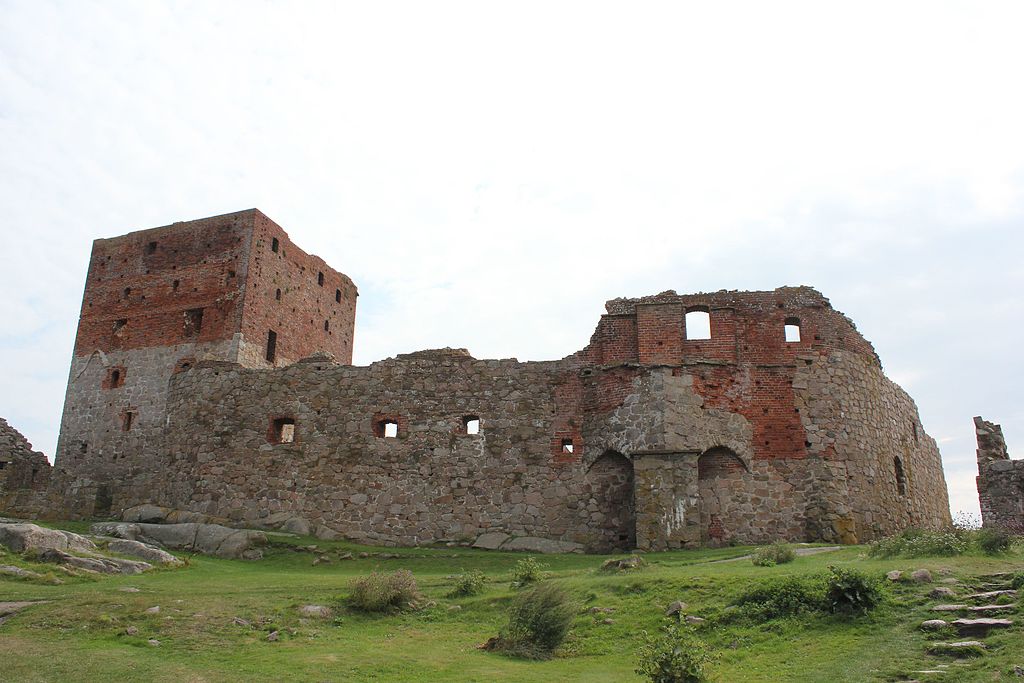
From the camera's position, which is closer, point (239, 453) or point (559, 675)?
point (559, 675)

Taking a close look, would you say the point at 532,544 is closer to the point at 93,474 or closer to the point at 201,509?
the point at 201,509

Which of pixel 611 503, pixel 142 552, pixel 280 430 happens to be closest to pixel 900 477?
pixel 611 503

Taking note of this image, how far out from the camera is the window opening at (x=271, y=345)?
90.7ft

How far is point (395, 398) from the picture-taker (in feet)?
73.7

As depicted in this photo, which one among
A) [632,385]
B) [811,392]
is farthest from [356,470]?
[811,392]

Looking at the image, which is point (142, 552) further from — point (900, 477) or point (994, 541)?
point (900, 477)

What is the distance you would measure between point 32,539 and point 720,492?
1450 centimetres

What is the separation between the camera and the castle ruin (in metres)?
19.7

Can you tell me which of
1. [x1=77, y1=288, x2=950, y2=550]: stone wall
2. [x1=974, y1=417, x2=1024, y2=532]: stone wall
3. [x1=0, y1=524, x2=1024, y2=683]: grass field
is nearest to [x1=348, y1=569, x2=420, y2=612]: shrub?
[x1=0, y1=524, x2=1024, y2=683]: grass field

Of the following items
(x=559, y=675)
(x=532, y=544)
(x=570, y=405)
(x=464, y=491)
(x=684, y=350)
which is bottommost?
(x=559, y=675)

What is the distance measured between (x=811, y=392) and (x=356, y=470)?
38.6ft

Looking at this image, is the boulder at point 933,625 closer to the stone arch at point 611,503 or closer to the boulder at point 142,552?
the stone arch at point 611,503

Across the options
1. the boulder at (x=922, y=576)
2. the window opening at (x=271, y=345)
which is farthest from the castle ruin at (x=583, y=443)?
the boulder at (x=922, y=576)

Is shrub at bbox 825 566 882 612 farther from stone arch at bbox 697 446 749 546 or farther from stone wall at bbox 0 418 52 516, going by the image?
stone wall at bbox 0 418 52 516
